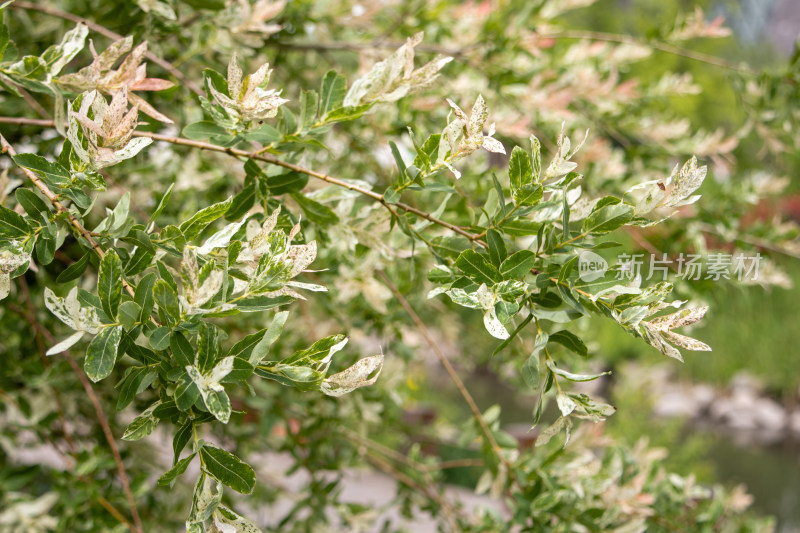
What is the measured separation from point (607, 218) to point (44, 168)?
0.52 m

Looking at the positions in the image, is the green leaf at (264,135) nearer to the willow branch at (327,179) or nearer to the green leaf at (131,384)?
the willow branch at (327,179)

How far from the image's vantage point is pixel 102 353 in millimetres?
567

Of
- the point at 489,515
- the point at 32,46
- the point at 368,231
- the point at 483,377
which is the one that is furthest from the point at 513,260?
the point at 483,377

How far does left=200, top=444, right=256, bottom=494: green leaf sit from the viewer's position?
58 cm

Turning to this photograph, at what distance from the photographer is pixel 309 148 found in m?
0.81

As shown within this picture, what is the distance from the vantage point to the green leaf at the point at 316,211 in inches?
30.4

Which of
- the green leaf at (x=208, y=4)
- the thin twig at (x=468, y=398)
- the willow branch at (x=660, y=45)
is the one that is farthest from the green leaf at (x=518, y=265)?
the willow branch at (x=660, y=45)

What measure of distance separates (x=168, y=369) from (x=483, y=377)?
8.80 meters

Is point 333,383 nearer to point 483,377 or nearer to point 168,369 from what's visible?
point 168,369

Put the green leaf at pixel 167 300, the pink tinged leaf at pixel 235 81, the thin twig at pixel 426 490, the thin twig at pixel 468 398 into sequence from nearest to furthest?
the green leaf at pixel 167 300, the pink tinged leaf at pixel 235 81, the thin twig at pixel 468 398, the thin twig at pixel 426 490

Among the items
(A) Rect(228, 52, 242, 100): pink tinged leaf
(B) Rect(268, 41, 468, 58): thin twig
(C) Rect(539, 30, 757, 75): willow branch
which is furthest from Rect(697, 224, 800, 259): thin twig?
(A) Rect(228, 52, 242, 100): pink tinged leaf

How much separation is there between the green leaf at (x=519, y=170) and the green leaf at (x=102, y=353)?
38cm

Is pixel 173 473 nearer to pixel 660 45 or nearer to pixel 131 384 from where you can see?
pixel 131 384

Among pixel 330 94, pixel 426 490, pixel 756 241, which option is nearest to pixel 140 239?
pixel 330 94
